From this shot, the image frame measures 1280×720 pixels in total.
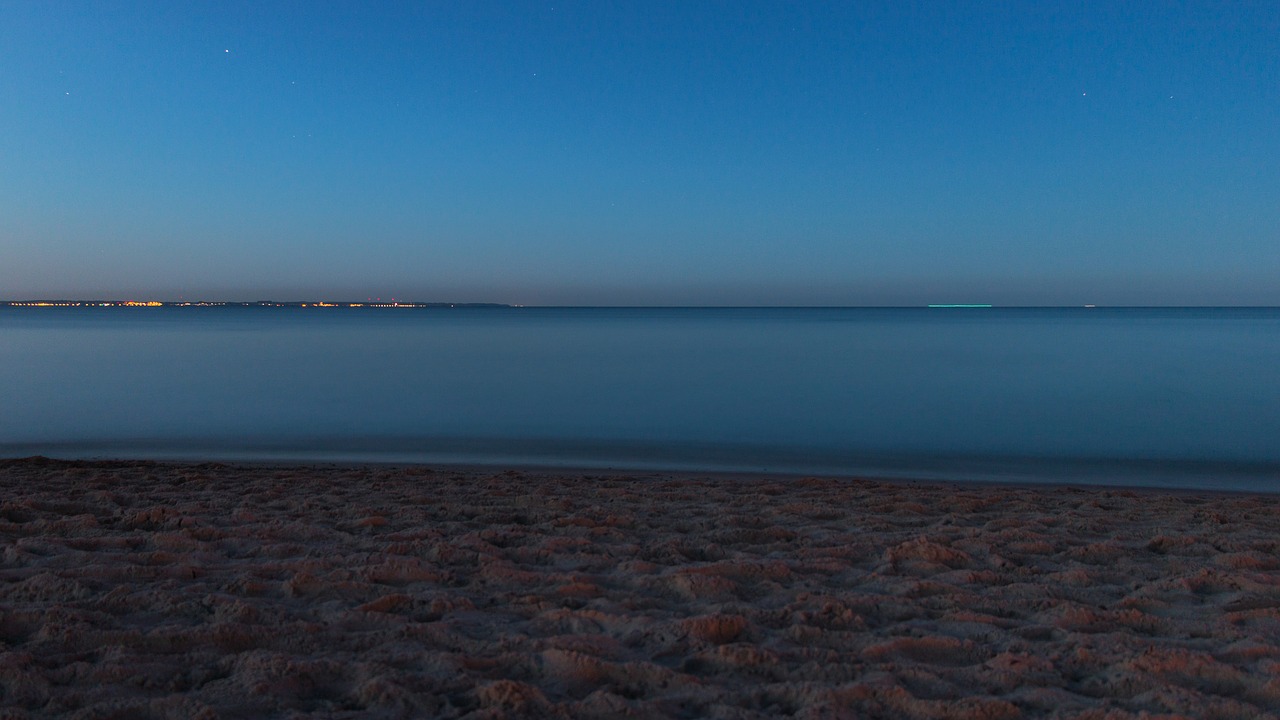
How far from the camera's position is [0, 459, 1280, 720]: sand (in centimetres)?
300

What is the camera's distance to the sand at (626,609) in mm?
3004

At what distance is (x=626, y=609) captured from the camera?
12.9ft

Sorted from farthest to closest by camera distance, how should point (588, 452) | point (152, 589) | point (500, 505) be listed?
point (588, 452) < point (500, 505) < point (152, 589)

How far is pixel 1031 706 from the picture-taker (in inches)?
117

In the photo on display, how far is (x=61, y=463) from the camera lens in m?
9.11

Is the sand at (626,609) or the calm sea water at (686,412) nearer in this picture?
the sand at (626,609)

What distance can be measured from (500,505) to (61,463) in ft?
20.0

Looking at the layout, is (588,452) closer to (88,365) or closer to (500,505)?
(500,505)

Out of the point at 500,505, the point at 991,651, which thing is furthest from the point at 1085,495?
the point at 500,505

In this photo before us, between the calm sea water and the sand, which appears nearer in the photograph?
the sand

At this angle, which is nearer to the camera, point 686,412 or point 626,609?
point 626,609

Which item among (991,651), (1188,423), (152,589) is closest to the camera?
(991,651)

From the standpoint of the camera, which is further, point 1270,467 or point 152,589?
point 1270,467

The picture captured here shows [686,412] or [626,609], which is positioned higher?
[626,609]
